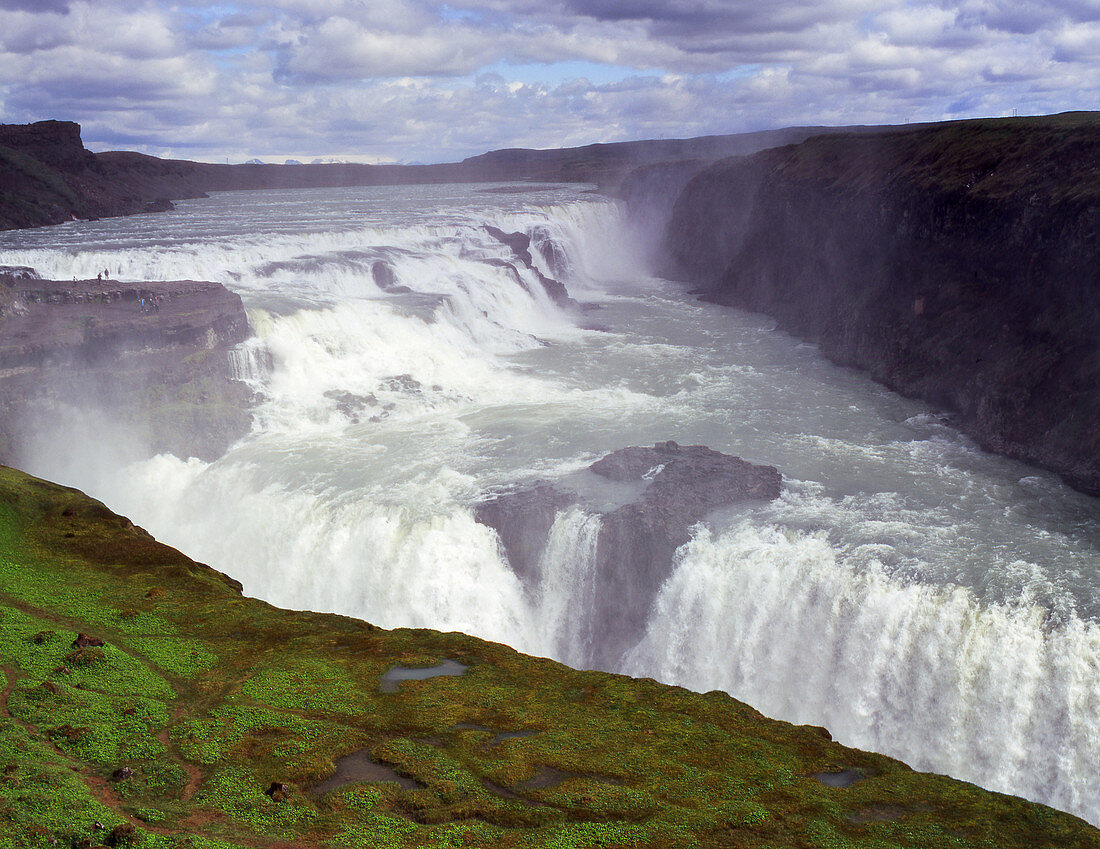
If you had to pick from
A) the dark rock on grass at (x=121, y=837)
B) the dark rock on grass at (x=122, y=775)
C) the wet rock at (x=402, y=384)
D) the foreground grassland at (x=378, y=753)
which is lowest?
the foreground grassland at (x=378, y=753)

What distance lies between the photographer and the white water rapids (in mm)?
17562

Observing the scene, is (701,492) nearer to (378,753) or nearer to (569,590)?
(569,590)

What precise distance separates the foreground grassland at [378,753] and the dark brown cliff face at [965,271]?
55.0ft

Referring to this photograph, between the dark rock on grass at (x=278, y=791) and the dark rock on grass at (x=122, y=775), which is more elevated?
the dark rock on grass at (x=122, y=775)

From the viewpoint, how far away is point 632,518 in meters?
22.1

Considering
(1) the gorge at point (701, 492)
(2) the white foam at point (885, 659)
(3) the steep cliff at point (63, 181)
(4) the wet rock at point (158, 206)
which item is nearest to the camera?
(2) the white foam at point (885, 659)

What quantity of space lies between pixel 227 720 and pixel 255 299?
90.9 feet

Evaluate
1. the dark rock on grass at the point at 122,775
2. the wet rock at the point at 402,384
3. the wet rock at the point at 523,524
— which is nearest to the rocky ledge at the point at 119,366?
the wet rock at the point at 402,384

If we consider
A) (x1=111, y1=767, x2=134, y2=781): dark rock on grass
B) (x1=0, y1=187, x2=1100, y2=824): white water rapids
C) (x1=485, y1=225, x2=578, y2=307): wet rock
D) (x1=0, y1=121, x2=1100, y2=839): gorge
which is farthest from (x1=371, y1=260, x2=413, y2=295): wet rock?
(x1=111, y1=767, x2=134, y2=781): dark rock on grass

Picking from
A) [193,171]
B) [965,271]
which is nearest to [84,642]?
[965,271]

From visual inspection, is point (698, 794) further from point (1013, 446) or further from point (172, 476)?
point (172, 476)

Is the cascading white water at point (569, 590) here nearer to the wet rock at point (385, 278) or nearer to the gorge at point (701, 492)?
the gorge at point (701, 492)

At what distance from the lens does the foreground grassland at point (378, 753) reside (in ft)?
33.6

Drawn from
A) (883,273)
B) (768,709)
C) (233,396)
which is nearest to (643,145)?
(883,273)
